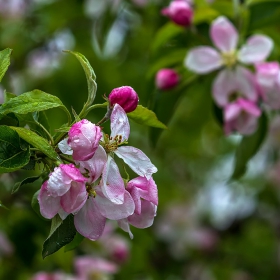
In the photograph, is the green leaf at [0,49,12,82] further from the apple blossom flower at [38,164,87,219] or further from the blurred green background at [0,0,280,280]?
the blurred green background at [0,0,280,280]

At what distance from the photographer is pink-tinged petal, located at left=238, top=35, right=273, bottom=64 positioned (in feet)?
4.31

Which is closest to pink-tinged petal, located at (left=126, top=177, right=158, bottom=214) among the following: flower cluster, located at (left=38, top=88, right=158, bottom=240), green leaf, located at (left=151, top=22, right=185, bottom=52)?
flower cluster, located at (left=38, top=88, right=158, bottom=240)

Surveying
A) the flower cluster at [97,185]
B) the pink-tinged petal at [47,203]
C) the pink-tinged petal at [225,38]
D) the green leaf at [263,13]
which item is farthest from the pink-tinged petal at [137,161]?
the green leaf at [263,13]

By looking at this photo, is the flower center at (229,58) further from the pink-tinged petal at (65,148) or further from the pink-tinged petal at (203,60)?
the pink-tinged petal at (65,148)

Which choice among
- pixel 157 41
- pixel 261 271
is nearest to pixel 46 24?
pixel 157 41

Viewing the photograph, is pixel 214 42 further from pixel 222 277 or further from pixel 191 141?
pixel 222 277

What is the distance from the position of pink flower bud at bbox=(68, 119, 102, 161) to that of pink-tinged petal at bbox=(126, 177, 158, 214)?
0.08m

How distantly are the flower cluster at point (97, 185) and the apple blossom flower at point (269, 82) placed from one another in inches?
22.3

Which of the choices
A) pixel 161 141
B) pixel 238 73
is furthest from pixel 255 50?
pixel 161 141

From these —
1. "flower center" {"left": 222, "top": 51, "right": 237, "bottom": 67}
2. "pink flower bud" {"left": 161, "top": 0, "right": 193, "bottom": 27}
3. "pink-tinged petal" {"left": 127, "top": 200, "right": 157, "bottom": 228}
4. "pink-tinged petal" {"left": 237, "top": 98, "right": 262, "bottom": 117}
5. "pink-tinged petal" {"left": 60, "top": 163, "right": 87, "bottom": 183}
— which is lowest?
"pink-tinged petal" {"left": 237, "top": 98, "right": 262, "bottom": 117}

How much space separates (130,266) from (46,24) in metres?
0.99

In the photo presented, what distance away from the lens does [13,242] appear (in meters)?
1.63

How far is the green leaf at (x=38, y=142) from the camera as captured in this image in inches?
28.5

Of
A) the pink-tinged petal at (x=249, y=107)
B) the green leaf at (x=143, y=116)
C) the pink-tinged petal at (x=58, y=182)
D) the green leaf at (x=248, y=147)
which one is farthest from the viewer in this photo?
the green leaf at (x=248, y=147)
